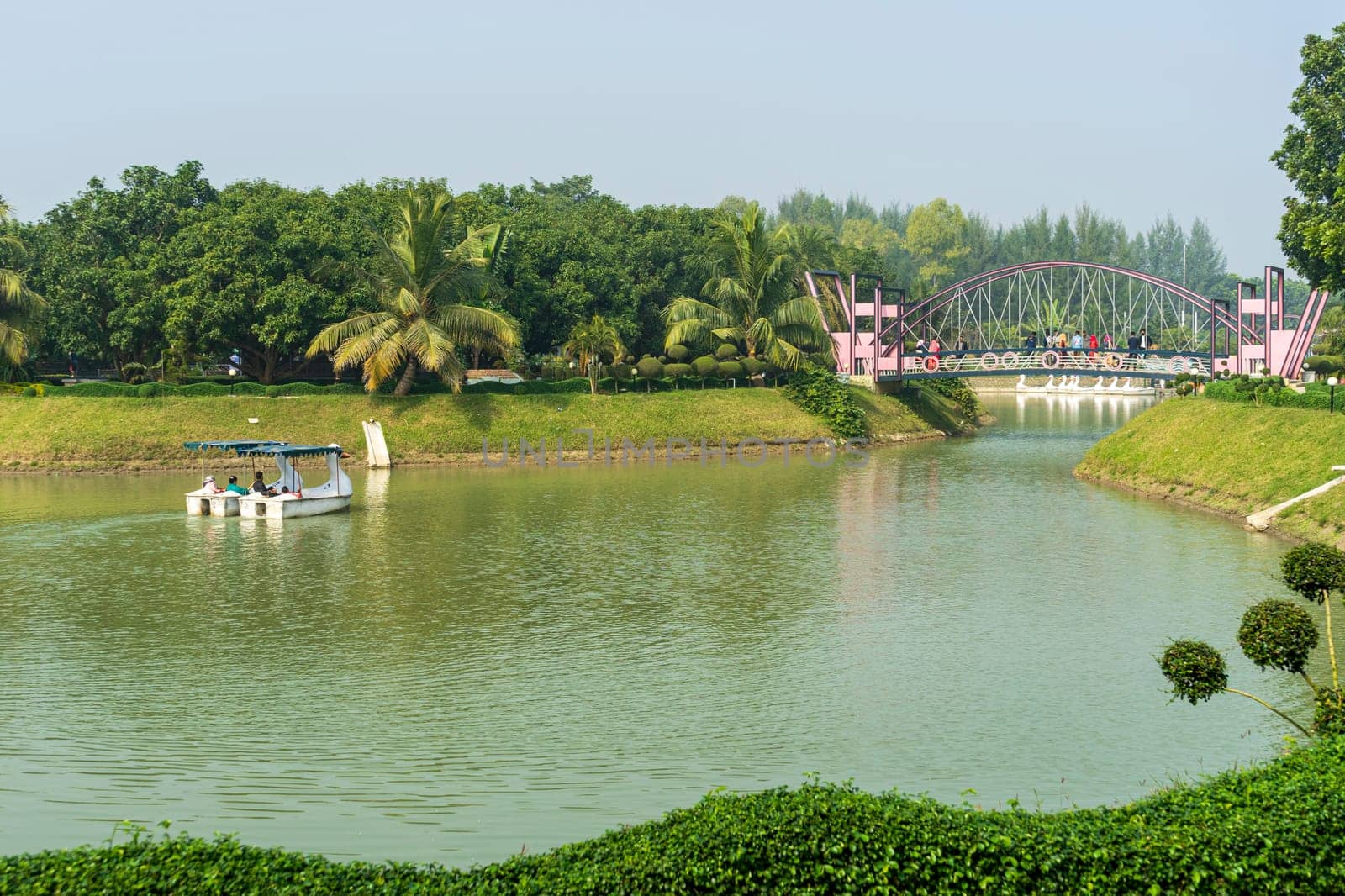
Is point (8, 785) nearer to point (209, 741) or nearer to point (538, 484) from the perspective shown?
point (209, 741)

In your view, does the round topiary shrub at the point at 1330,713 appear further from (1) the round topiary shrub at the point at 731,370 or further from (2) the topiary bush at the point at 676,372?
(1) the round topiary shrub at the point at 731,370

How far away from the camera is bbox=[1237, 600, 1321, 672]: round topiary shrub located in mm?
18938

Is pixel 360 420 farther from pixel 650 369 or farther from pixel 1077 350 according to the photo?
pixel 1077 350

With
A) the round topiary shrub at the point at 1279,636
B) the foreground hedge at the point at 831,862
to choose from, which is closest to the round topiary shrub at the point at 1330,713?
the round topiary shrub at the point at 1279,636

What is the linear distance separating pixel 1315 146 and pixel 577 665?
170 ft

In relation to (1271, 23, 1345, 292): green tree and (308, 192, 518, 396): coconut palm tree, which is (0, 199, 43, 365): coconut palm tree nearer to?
(308, 192, 518, 396): coconut palm tree

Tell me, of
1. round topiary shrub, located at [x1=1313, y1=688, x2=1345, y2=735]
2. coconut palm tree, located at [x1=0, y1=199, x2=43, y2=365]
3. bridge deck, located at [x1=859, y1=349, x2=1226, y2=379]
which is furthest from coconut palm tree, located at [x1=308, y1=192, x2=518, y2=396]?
round topiary shrub, located at [x1=1313, y1=688, x2=1345, y2=735]

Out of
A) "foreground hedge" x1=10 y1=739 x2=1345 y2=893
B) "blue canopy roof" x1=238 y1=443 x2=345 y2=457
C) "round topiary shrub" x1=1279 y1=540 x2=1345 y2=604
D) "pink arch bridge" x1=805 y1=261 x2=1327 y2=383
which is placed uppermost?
"pink arch bridge" x1=805 y1=261 x2=1327 y2=383

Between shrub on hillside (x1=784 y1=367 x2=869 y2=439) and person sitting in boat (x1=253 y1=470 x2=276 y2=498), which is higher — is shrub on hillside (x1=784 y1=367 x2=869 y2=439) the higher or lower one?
the higher one

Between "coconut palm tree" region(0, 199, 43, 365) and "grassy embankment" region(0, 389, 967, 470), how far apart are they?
2858 millimetres

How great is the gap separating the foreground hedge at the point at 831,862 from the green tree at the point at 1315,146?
52.4 meters

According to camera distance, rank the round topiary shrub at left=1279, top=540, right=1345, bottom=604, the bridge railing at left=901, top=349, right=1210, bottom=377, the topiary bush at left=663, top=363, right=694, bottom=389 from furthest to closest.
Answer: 1. the bridge railing at left=901, top=349, right=1210, bottom=377
2. the topiary bush at left=663, top=363, right=694, bottom=389
3. the round topiary shrub at left=1279, top=540, right=1345, bottom=604

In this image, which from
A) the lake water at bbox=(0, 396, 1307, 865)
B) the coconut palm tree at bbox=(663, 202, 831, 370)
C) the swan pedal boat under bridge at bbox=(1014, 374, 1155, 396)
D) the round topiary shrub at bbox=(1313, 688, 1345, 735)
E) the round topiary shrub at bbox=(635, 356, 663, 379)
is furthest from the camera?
the swan pedal boat under bridge at bbox=(1014, 374, 1155, 396)

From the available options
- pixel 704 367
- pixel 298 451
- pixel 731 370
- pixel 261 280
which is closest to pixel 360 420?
pixel 261 280
